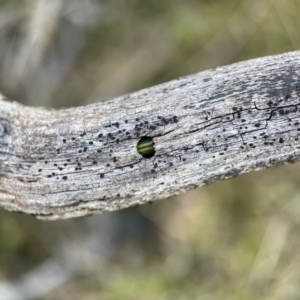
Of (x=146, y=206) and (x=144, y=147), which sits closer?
(x=144, y=147)

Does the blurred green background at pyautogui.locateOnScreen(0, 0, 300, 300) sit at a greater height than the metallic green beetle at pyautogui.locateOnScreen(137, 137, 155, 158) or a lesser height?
greater

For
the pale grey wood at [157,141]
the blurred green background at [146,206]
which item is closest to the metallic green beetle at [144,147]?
the pale grey wood at [157,141]

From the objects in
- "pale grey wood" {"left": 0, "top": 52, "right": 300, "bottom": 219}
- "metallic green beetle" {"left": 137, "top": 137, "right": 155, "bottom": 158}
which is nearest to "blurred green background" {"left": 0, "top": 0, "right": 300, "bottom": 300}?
"pale grey wood" {"left": 0, "top": 52, "right": 300, "bottom": 219}

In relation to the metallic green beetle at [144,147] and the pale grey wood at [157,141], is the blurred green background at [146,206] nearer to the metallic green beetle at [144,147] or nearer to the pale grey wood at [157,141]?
the pale grey wood at [157,141]

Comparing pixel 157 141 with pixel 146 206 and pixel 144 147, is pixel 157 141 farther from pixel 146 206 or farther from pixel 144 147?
pixel 146 206

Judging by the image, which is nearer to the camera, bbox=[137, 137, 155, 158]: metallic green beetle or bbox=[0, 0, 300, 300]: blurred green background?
bbox=[137, 137, 155, 158]: metallic green beetle

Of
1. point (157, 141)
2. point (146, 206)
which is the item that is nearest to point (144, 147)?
point (157, 141)

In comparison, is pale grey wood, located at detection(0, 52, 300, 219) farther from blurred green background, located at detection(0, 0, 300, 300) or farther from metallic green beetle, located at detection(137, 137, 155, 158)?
blurred green background, located at detection(0, 0, 300, 300)
